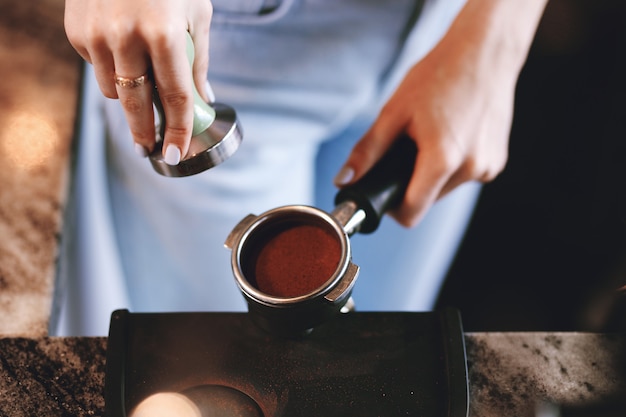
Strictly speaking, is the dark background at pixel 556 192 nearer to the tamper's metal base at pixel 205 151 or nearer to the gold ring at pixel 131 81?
the tamper's metal base at pixel 205 151

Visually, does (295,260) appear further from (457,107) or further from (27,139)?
(27,139)

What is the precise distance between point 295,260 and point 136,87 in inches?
11.1

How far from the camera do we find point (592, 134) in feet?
4.23

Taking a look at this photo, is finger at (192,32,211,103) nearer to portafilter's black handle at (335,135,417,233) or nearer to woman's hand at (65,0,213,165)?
woman's hand at (65,0,213,165)

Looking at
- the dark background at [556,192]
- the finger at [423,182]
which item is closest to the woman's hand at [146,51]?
the finger at [423,182]

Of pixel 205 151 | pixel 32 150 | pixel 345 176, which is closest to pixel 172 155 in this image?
pixel 205 151

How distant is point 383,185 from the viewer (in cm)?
88

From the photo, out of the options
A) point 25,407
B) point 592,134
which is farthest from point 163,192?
point 592,134

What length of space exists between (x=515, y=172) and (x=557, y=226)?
0.16m

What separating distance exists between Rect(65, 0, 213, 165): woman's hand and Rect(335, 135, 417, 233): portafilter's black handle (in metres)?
0.27

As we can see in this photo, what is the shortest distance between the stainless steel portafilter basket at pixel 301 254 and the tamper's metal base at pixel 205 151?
10 cm

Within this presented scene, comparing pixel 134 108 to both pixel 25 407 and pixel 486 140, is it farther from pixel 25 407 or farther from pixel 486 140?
pixel 486 140

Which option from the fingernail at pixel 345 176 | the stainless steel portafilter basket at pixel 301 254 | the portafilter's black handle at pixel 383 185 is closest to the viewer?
the stainless steel portafilter basket at pixel 301 254

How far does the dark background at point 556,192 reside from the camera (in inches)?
45.4
